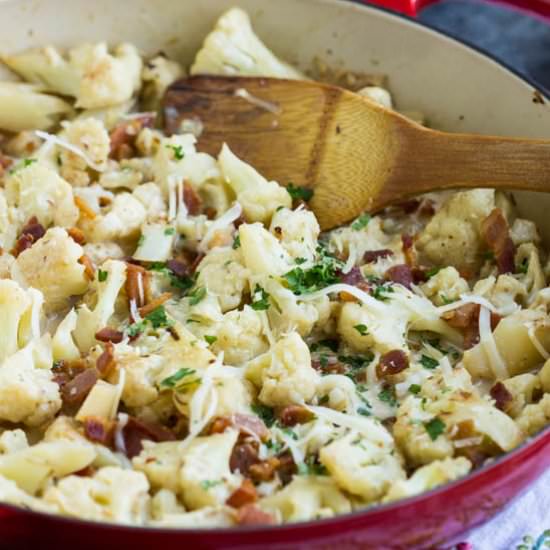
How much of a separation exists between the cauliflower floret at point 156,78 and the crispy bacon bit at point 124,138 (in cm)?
21

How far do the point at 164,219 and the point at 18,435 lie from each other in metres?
1.05

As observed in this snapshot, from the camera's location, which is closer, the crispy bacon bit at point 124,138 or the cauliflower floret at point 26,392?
the cauliflower floret at point 26,392

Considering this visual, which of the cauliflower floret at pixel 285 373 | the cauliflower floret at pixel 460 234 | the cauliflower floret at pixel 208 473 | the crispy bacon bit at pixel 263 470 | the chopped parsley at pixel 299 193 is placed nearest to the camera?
the cauliflower floret at pixel 208 473

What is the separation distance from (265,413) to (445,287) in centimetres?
77

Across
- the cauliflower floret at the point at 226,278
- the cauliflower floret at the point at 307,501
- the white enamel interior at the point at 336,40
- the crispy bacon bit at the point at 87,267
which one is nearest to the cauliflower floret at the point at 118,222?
the crispy bacon bit at the point at 87,267

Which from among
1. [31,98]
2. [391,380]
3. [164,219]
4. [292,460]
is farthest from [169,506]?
A: [31,98]

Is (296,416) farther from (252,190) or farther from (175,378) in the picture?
(252,190)

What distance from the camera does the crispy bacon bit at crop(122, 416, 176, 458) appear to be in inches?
109

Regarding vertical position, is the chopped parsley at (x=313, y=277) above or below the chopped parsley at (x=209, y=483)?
above

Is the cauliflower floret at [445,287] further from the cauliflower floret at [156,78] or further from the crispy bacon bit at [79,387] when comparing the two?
the cauliflower floret at [156,78]

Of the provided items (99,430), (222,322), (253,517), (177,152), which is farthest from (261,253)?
(253,517)

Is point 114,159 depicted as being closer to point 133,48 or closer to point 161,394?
point 133,48

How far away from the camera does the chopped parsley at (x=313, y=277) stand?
3240 mm

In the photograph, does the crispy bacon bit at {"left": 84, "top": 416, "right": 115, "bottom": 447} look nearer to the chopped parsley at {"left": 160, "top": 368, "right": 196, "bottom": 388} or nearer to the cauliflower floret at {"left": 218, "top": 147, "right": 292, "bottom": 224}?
the chopped parsley at {"left": 160, "top": 368, "right": 196, "bottom": 388}
